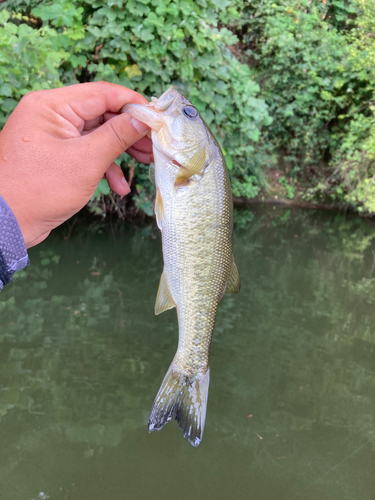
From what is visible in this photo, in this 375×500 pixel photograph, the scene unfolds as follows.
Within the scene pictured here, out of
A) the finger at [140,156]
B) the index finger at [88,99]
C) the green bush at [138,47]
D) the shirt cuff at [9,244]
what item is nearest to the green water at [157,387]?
the green bush at [138,47]

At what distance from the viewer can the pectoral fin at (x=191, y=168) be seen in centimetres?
163

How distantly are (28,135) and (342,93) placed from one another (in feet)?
38.7

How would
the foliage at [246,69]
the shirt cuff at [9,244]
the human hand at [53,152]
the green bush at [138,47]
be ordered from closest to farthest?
the shirt cuff at [9,244] < the human hand at [53,152] < the green bush at [138,47] < the foliage at [246,69]

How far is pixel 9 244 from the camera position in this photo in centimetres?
143

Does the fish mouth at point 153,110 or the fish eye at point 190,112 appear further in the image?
the fish eye at point 190,112

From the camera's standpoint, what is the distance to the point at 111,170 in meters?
2.03

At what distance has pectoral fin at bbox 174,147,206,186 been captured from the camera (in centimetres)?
163

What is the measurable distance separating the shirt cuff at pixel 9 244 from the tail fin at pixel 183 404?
835mm

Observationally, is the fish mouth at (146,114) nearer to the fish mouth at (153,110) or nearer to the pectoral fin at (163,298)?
the fish mouth at (153,110)

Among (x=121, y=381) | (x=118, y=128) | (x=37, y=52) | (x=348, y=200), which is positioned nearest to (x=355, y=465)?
(x=121, y=381)

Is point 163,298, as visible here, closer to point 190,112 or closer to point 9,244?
point 9,244

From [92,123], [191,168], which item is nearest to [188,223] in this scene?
[191,168]

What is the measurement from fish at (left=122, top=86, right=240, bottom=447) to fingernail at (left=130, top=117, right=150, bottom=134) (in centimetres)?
4

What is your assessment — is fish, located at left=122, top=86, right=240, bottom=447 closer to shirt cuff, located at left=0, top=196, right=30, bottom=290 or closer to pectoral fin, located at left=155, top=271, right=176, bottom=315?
pectoral fin, located at left=155, top=271, right=176, bottom=315
